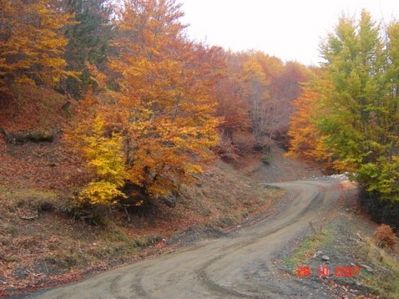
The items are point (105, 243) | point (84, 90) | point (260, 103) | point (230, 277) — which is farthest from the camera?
Answer: point (260, 103)

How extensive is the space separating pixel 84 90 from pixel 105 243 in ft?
40.7

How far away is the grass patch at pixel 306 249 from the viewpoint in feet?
49.3

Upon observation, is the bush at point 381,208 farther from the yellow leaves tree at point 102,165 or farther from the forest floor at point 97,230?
the yellow leaves tree at point 102,165

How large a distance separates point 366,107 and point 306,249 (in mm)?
12663

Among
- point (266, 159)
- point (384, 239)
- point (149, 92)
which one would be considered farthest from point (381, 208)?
point (266, 159)

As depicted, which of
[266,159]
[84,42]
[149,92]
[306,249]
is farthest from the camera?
[266,159]

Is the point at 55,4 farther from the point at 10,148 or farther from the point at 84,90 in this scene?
the point at 10,148

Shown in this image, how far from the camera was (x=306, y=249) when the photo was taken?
1722 centimetres

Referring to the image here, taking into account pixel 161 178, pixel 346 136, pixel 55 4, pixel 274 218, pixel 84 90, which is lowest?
pixel 274 218

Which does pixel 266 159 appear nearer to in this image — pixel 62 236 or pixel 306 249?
pixel 306 249

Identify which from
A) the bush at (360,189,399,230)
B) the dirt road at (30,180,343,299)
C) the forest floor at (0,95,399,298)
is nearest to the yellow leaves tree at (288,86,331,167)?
the bush at (360,189,399,230)

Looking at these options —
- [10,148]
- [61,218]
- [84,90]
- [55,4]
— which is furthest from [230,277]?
[55,4]

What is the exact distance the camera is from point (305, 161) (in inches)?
2267

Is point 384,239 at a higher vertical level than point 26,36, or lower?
lower
